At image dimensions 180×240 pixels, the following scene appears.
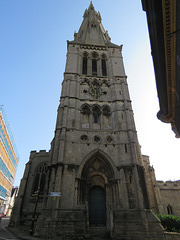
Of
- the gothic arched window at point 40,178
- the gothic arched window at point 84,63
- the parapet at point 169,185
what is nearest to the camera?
the gothic arched window at point 40,178

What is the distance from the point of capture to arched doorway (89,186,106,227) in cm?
1405

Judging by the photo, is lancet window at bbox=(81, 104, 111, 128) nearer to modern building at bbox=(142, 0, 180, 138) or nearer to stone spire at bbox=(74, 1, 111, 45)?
modern building at bbox=(142, 0, 180, 138)

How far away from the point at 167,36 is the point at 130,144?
13.0 m

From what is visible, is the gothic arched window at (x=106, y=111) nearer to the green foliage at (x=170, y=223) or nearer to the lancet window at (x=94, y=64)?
the lancet window at (x=94, y=64)

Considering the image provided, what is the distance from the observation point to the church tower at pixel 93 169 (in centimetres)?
1224

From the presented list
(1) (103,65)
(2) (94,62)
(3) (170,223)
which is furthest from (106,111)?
(3) (170,223)

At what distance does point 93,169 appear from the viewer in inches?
631

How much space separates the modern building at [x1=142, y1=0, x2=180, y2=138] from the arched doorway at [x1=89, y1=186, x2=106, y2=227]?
36.7ft

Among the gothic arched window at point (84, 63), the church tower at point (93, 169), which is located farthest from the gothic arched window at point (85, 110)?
the gothic arched window at point (84, 63)

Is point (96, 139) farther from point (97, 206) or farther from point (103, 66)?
point (103, 66)

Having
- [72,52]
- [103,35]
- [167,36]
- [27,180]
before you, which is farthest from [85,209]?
[103,35]

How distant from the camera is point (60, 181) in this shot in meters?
13.9

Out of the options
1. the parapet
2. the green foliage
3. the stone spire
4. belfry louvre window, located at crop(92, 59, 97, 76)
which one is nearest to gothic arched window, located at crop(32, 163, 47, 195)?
the green foliage

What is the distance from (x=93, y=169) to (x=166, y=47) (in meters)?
13.3
